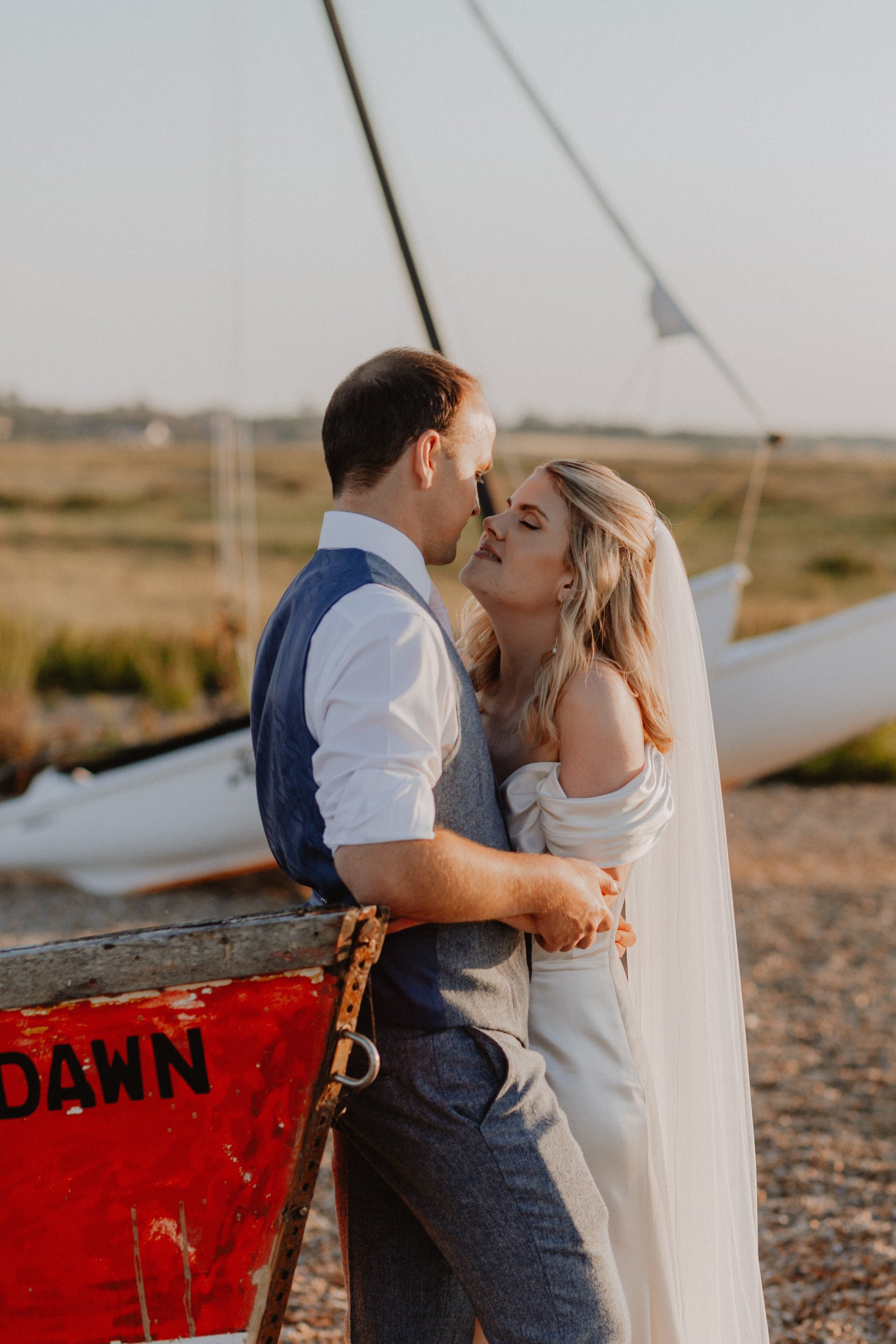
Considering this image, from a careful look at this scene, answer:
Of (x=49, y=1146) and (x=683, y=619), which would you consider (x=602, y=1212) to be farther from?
(x=683, y=619)

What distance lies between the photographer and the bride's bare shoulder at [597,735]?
1869 mm

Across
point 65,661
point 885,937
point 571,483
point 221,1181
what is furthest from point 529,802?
point 65,661

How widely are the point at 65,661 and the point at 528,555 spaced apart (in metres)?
10.9

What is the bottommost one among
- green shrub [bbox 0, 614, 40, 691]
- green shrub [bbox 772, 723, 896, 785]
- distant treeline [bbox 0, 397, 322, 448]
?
distant treeline [bbox 0, 397, 322, 448]

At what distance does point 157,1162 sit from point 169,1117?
64 mm

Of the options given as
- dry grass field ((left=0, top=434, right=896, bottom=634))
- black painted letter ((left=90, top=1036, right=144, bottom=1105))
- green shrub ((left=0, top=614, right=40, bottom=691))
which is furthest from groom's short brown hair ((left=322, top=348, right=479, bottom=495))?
dry grass field ((left=0, top=434, right=896, bottom=634))

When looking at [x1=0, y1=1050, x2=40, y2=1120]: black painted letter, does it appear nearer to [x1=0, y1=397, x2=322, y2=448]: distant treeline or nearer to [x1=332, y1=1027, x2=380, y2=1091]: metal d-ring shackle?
[x1=332, y1=1027, x2=380, y2=1091]: metal d-ring shackle

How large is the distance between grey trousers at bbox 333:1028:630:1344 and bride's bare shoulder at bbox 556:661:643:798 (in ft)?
1.33

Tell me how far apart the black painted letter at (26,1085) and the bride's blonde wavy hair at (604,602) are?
2.94 ft

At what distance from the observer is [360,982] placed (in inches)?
61.6

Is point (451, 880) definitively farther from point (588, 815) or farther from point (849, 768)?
point (849, 768)

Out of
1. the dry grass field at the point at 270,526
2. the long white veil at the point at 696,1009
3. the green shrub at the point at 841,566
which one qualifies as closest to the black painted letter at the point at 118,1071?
the long white veil at the point at 696,1009

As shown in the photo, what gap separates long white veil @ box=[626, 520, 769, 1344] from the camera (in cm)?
222

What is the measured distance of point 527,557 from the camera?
2039mm
